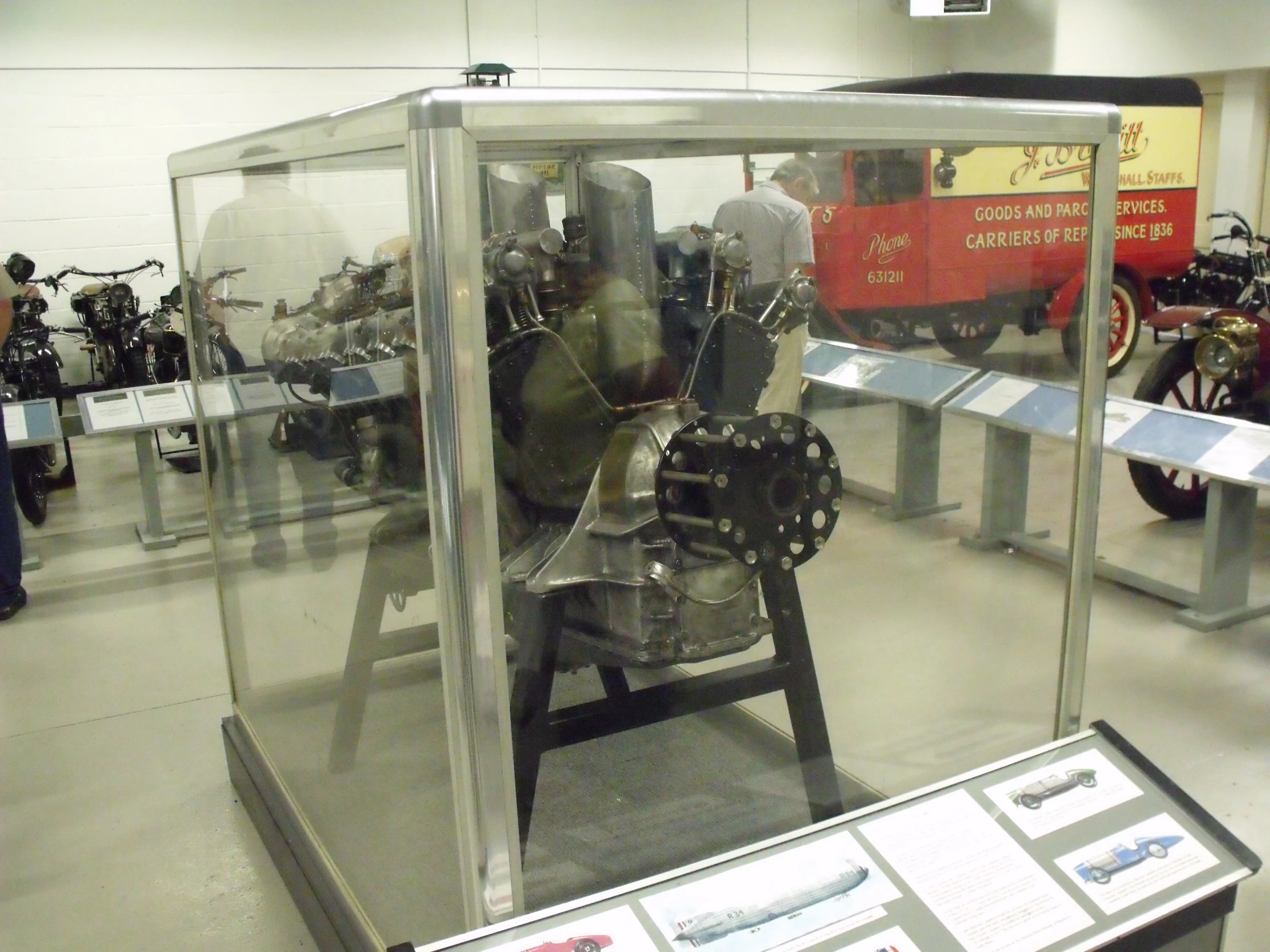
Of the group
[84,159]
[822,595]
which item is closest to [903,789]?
[822,595]

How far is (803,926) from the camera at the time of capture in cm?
113

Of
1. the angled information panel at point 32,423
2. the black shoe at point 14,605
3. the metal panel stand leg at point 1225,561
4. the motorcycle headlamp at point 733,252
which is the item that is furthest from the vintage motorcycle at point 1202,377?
the angled information panel at point 32,423

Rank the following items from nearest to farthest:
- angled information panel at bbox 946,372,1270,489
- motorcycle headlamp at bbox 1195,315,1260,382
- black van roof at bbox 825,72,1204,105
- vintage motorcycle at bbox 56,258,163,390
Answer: angled information panel at bbox 946,372,1270,489 < motorcycle headlamp at bbox 1195,315,1260,382 < vintage motorcycle at bbox 56,258,163,390 < black van roof at bbox 825,72,1204,105

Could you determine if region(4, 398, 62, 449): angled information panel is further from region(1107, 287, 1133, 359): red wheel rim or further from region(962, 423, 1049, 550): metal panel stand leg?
region(1107, 287, 1133, 359): red wheel rim

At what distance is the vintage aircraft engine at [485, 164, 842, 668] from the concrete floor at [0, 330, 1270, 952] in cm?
21

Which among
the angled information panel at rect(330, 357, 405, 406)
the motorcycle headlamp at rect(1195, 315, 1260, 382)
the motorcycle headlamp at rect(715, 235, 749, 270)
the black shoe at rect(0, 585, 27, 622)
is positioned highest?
the motorcycle headlamp at rect(715, 235, 749, 270)

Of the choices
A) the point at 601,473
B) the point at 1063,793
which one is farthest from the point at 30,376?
the point at 1063,793

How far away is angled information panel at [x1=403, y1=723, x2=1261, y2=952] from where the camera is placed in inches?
43.7

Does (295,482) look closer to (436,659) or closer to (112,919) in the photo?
(436,659)

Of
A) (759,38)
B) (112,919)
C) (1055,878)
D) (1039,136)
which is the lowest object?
(112,919)

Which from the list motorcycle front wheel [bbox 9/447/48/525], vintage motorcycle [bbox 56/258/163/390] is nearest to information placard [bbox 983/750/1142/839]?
motorcycle front wheel [bbox 9/447/48/525]

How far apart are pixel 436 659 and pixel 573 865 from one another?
2.33 ft

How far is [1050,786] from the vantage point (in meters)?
1.38

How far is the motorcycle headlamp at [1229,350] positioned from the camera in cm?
414
